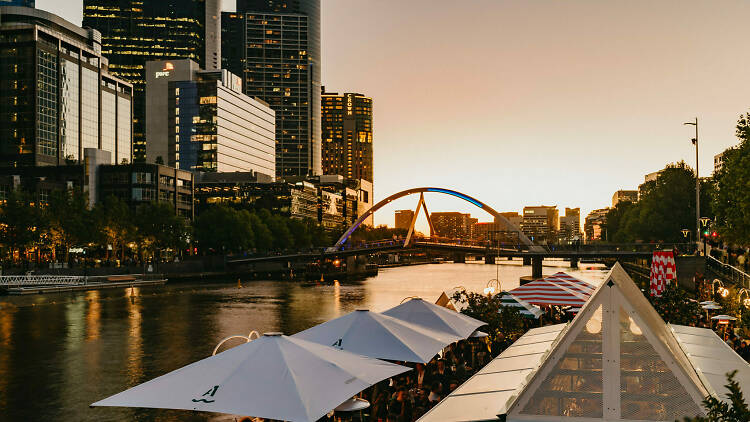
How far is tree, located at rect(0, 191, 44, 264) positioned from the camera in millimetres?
85438

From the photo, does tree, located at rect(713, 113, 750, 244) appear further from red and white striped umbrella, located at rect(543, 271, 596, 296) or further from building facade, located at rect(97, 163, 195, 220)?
building facade, located at rect(97, 163, 195, 220)

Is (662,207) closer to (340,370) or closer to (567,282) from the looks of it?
(567,282)

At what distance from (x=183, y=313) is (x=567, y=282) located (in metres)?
38.2

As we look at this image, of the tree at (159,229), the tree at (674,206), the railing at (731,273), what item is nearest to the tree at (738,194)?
the railing at (731,273)

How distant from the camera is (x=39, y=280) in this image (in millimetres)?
77438

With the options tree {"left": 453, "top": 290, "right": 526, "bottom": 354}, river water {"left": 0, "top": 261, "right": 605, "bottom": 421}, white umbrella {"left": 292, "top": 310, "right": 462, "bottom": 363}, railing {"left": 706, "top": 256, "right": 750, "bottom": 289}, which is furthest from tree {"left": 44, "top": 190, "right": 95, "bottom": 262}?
white umbrella {"left": 292, "top": 310, "right": 462, "bottom": 363}

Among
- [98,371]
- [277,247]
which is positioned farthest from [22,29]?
[98,371]

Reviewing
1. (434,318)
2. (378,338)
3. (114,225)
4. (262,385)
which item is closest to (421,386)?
(378,338)

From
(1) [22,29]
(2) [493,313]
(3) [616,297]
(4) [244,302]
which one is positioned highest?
(1) [22,29]

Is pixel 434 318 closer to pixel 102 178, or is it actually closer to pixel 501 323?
pixel 501 323

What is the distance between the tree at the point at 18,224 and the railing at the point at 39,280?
11.3 m

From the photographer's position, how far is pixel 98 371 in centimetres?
2942

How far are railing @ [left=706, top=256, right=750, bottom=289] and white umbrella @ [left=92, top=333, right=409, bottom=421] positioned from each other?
1342 inches

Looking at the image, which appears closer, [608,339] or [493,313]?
[608,339]
